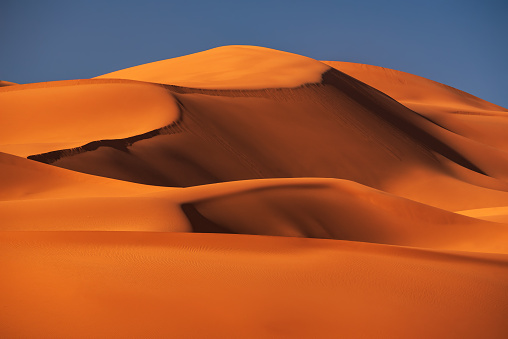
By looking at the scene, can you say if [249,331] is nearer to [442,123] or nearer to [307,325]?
[307,325]

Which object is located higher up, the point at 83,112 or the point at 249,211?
the point at 83,112

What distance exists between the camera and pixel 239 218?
11625 millimetres

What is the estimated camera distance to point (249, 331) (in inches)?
191

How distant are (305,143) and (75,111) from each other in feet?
32.3

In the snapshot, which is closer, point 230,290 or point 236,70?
point 230,290

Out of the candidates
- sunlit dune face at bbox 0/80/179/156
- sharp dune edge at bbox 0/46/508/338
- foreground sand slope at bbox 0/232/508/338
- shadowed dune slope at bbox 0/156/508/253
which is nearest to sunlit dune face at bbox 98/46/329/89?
sharp dune edge at bbox 0/46/508/338

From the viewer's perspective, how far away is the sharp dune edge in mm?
5133

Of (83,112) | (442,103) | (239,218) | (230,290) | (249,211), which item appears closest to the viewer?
(230,290)

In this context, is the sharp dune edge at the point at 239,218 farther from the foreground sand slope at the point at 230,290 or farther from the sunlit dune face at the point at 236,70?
the sunlit dune face at the point at 236,70

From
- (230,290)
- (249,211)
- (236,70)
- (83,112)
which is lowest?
(230,290)

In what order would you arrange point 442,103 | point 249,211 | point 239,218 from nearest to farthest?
point 239,218, point 249,211, point 442,103

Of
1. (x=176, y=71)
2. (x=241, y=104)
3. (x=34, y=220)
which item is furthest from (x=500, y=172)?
(x=34, y=220)

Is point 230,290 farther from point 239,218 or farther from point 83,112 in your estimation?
point 83,112

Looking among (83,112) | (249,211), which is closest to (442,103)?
(83,112)
